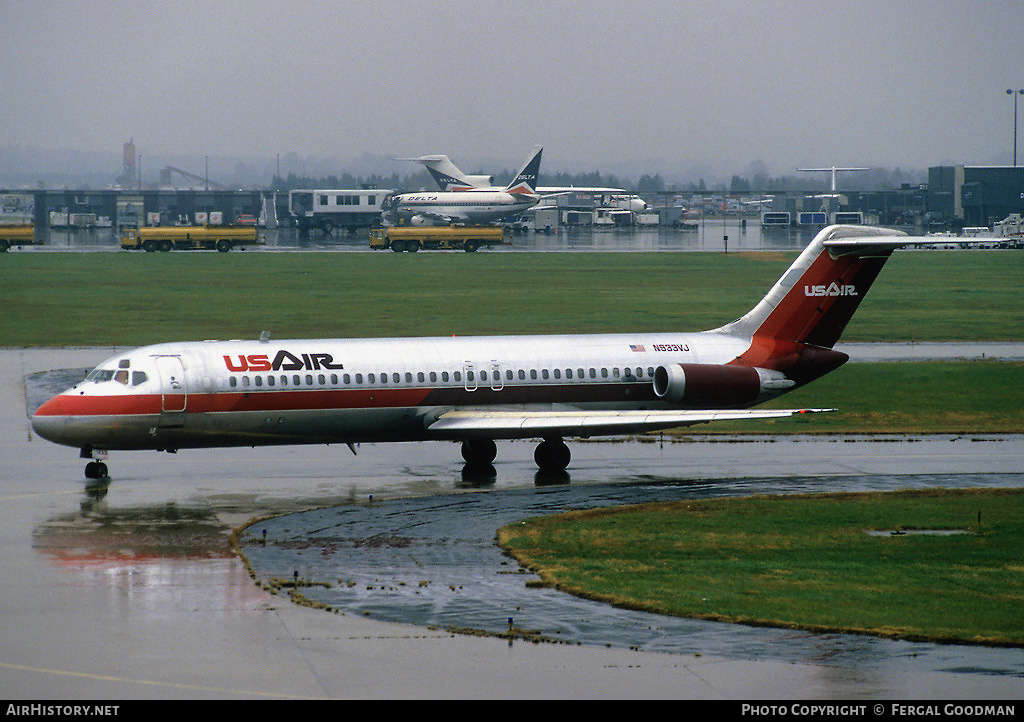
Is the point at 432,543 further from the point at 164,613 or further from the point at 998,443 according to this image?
the point at 998,443

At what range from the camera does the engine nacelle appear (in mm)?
40031

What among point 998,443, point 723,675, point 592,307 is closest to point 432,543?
point 723,675

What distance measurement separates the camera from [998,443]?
45.2 metres

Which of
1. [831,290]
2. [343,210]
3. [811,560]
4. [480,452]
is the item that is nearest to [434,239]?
[343,210]

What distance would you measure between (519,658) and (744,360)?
21.4m

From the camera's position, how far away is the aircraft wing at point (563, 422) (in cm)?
3794

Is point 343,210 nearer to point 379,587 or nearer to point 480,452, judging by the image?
point 480,452

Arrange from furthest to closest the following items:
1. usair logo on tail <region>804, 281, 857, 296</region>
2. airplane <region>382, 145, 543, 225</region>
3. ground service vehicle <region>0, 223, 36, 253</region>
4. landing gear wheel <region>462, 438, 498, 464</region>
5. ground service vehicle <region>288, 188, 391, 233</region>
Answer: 1. ground service vehicle <region>288, 188, 391, 233</region>
2. airplane <region>382, 145, 543, 225</region>
3. ground service vehicle <region>0, 223, 36, 253</region>
4. usair logo on tail <region>804, 281, 857, 296</region>
5. landing gear wheel <region>462, 438, 498, 464</region>

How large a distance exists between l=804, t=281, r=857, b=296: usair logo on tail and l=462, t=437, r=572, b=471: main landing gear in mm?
9175

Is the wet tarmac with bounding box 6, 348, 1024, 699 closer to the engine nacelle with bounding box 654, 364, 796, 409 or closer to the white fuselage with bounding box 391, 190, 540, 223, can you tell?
the engine nacelle with bounding box 654, 364, 796, 409

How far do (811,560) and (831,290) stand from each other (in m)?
15.4

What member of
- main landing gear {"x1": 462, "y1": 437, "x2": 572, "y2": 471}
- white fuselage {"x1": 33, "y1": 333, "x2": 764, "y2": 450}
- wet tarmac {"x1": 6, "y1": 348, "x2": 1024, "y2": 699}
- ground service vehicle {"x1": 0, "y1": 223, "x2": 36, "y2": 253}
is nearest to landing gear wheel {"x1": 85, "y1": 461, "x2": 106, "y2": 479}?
wet tarmac {"x1": 6, "y1": 348, "x2": 1024, "y2": 699}

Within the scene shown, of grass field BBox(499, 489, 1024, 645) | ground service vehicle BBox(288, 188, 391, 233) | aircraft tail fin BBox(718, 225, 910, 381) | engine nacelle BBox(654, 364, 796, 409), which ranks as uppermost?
ground service vehicle BBox(288, 188, 391, 233)

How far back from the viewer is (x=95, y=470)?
3800 centimetres
